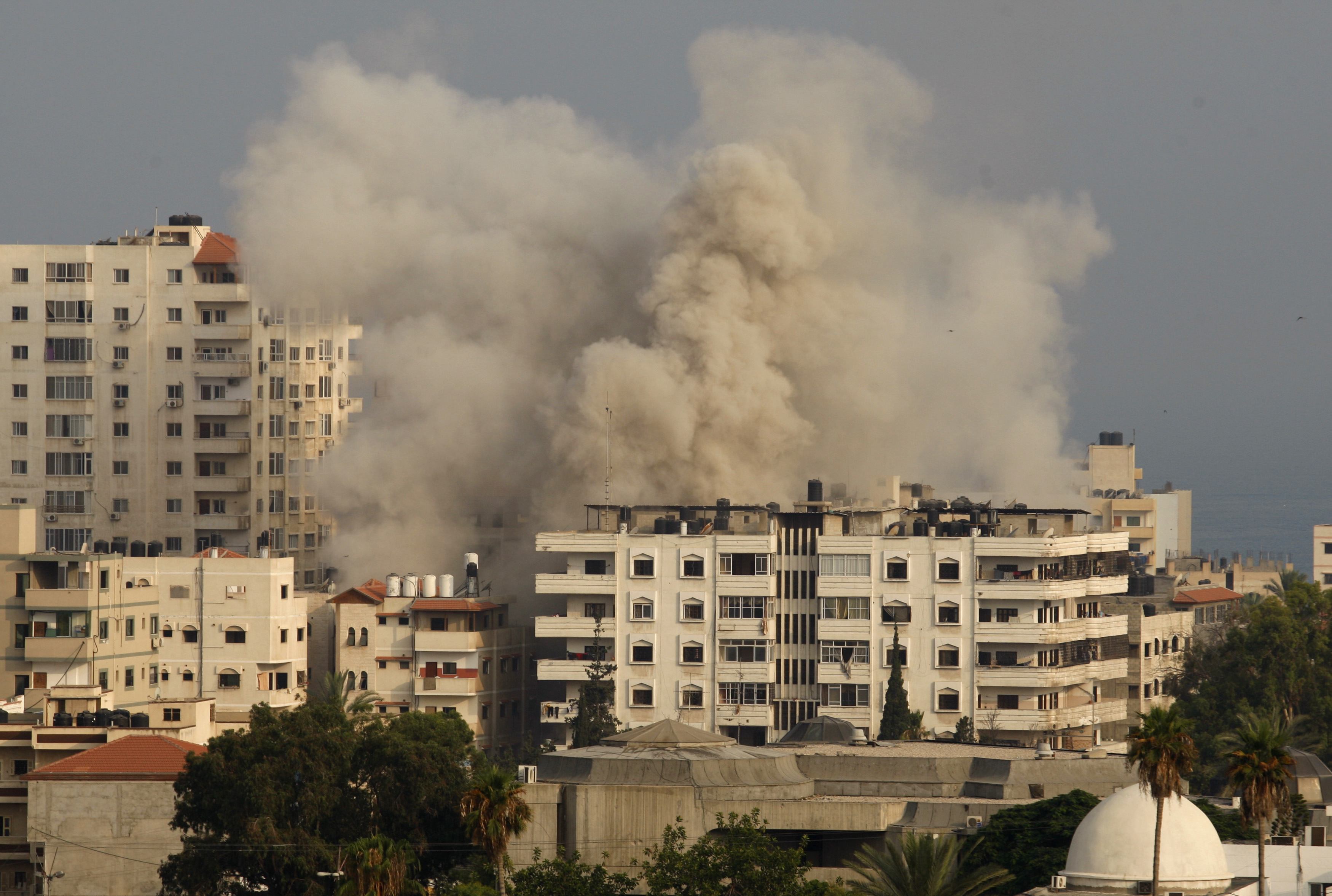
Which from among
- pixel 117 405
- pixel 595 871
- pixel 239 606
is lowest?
pixel 595 871

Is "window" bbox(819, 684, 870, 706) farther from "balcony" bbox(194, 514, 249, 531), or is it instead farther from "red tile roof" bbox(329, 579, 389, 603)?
"balcony" bbox(194, 514, 249, 531)

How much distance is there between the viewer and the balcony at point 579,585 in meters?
83.8

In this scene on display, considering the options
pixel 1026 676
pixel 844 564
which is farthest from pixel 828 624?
pixel 1026 676

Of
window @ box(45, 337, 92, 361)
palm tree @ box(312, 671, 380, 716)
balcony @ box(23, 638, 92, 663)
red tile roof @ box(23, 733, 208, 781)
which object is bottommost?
red tile roof @ box(23, 733, 208, 781)

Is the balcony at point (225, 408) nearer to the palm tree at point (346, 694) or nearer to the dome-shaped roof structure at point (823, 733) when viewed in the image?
the palm tree at point (346, 694)

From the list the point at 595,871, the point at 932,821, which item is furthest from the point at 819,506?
the point at 595,871

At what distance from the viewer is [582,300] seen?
4031 inches

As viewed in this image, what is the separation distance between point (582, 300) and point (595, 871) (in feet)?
188

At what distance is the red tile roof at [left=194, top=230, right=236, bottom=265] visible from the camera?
10575cm

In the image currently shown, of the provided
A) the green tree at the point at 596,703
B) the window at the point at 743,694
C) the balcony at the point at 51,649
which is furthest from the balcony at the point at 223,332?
the balcony at the point at 51,649

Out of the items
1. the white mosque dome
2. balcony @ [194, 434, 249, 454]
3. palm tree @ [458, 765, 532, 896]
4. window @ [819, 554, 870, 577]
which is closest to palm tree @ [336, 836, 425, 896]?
palm tree @ [458, 765, 532, 896]

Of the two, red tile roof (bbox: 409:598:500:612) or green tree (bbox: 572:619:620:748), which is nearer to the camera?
green tree (bbox: 572:619:620:748)

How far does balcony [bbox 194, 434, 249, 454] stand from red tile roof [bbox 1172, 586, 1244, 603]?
1537 inches

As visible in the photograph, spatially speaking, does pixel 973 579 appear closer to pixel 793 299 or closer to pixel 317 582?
pixel 793 299
